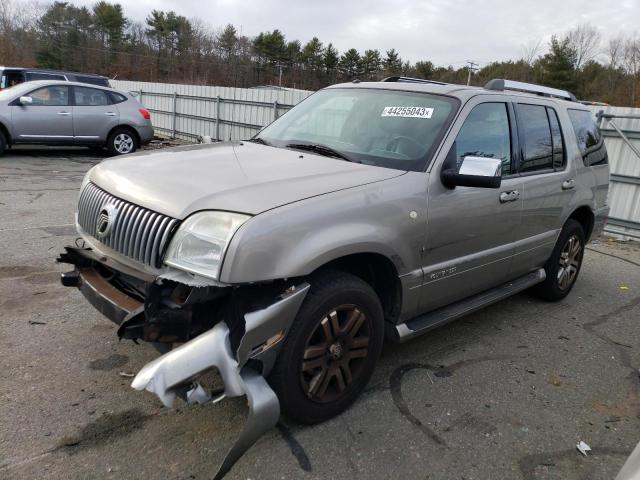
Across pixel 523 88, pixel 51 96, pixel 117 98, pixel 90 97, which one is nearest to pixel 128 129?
pixel 117 98

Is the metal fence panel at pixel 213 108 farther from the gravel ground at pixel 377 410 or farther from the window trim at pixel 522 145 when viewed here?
the gravel ground at pixel 377 410

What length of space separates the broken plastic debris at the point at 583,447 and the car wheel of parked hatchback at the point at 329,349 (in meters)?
1.21

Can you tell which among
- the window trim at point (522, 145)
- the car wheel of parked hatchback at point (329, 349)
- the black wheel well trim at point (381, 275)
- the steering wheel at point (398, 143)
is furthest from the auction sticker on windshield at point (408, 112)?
the car wheel of parked hatchback at point (329, 349)

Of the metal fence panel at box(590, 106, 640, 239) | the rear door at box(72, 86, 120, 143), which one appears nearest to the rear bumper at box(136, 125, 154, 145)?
the rear door at box(72, 86, 120, 143)

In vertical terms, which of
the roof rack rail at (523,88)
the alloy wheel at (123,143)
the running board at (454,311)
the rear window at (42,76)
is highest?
the roof rack rail at (523,88)

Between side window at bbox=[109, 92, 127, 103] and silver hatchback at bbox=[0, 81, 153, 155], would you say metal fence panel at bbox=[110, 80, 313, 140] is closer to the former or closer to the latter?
silver hatchback at bbox=[0, 81, 153, 155]

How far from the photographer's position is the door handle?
145 inches

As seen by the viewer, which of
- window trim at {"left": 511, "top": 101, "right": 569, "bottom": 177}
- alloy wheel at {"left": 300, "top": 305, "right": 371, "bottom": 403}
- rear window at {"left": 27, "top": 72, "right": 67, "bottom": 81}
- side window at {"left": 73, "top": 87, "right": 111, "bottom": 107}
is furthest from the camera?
rear window at {"left": 27, "top": 72, "right": 67, "bottom": 81}

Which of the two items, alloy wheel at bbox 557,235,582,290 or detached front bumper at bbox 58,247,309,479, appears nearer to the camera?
detached front bumper at bbox 58,247,309,479

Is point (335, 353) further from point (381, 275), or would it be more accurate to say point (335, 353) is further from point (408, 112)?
point (408, 112)

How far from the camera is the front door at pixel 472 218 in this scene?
3236 mm

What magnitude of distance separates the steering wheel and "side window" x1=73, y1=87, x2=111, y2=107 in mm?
10490

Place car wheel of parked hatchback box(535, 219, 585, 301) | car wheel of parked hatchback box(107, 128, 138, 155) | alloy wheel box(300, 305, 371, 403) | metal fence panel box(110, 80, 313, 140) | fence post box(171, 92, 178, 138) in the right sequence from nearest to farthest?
alloy wheel box(300, 305, 371, 403), car wheel of parked hatchback box(535, 219, 585, 301), car wheel of parked hatchback box(107, 128, 138, 155), metal fence panel box(110, 80, 313, 140), fence post box(171, 92, 178, 138)

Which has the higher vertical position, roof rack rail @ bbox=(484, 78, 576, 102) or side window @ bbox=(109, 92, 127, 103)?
roof rack rail @ bbox=(484, 78, 576, 102)
